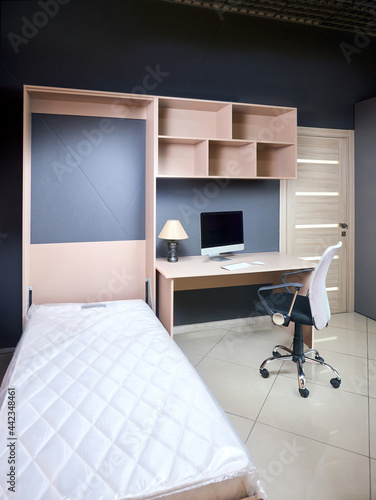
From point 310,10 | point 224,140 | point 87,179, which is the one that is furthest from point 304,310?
point 310,10

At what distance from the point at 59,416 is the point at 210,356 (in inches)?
71.8

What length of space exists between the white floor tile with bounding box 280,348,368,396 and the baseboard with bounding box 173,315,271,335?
81cm

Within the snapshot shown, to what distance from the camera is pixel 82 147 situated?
3084 millimetres

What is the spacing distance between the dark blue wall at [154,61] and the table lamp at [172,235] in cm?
122

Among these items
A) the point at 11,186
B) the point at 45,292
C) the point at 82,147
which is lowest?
the point at 45,292

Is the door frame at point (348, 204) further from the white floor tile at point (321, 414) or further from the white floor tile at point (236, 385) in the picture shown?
the white floor tile at point (321, 414)

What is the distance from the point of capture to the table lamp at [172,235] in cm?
307

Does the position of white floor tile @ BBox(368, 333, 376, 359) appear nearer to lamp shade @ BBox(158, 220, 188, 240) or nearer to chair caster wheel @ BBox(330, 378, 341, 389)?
chair caster wheel @ BBox(330, 378, 341, 389)

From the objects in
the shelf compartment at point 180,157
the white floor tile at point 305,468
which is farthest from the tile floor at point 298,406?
the shelf compartment at point 180,157

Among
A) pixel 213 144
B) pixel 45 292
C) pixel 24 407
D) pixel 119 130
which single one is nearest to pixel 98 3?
pixel 119 130

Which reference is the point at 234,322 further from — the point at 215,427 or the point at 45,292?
the point at 215,427

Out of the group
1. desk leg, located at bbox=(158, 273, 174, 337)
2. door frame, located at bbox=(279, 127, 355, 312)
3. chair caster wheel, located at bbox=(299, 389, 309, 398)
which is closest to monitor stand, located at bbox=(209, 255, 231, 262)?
desk leg, located at bbox=(158, 273, 174, 337)

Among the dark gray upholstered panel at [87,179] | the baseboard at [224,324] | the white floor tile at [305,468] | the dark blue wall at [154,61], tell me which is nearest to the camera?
the white floor tile at [305,468]

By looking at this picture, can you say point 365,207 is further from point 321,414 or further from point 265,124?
point 321,414
